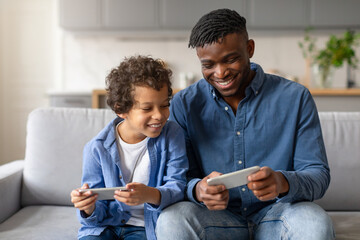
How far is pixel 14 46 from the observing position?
4969 millimetres

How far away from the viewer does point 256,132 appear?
143 centimetres

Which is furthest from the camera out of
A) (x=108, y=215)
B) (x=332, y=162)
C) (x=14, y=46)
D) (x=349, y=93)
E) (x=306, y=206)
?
(x=14, y=46)

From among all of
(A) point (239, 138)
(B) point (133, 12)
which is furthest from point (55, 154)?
(B) point (133, 12)

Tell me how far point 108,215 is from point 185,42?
12.6 feet

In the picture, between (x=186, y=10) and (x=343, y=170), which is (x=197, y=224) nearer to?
(x=343, y=170)

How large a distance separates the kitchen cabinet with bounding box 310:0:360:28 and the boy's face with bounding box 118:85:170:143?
12.3 feet

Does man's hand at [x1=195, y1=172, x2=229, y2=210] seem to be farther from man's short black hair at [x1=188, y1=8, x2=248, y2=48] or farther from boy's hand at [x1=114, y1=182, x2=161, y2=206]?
man's short black hair at [x1=188, y1=8, x2=248, y2=48]

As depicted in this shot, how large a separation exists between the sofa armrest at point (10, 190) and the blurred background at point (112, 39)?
2.98 metres

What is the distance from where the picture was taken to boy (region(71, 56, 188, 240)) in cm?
133

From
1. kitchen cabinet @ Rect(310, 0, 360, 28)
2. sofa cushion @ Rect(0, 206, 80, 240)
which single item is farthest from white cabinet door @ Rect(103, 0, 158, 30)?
sofa cushion @ Rect(0, 206, 80, 240)

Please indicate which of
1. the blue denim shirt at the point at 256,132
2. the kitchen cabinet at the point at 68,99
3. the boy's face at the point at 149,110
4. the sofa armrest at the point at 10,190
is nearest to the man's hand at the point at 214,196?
the blue denim shirt at the point at 256,132

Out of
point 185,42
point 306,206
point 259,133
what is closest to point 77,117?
point 259,133

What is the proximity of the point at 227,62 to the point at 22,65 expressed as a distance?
14.1 feet

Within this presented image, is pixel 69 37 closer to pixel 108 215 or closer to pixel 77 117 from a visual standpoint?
pixel 77 117
